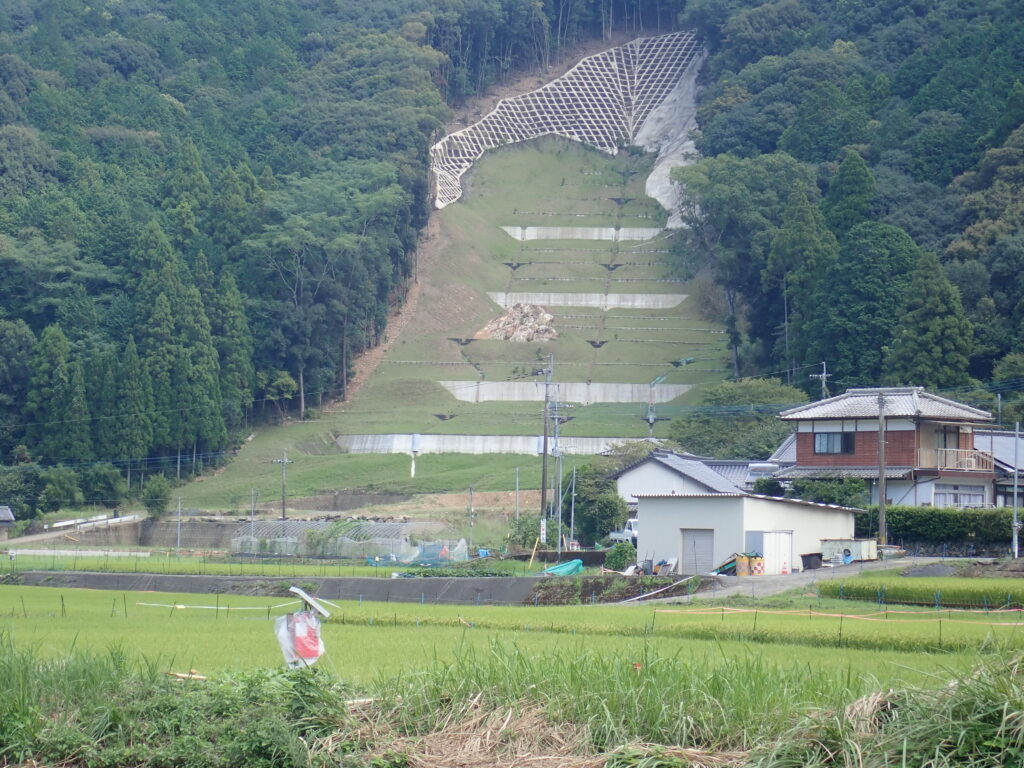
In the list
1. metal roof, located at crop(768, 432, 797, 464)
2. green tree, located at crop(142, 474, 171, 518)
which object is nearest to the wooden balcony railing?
metal roof, located at crop(768, 432, 797, 464)

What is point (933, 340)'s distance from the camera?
5103 centimetres

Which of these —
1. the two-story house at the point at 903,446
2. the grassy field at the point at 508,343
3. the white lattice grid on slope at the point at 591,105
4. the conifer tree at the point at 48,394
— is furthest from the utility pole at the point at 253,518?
the white lattice grid on slope at the point at 591,105

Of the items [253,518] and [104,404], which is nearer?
[253,518]

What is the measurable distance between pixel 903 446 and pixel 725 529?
33.1 ft

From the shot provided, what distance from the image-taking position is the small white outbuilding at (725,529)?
3169 cm

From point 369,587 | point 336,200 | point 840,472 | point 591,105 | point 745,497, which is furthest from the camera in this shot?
point 591,105

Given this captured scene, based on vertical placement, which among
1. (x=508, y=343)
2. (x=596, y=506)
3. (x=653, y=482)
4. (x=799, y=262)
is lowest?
(x=596, y=506)

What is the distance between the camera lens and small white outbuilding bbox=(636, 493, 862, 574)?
31688 millimetres

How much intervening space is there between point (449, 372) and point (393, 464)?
14.3 meters

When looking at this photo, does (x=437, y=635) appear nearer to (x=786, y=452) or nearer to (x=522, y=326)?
(x=786, y=452)

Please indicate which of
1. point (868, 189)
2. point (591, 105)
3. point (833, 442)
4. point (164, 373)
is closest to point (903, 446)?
point (833, 442)

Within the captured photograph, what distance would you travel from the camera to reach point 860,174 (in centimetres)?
6488

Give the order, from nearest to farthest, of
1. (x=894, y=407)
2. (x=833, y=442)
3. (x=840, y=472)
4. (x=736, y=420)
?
(x=894, y=407) → (x=840, y=472) → (x=833, y=442) → (x=736, y=420)

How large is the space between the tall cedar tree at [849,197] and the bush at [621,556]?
34031mm
